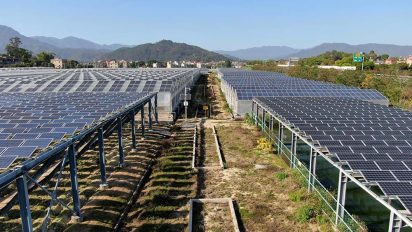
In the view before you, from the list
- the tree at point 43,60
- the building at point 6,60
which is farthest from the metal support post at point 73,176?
the tree at point 43,60

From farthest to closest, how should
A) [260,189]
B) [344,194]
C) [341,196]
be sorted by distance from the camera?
[260,189] < [341,196] < [344,194]

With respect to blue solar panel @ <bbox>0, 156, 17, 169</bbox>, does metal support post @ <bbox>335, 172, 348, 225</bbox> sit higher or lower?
lower

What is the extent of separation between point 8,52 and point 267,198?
182741 millimetres

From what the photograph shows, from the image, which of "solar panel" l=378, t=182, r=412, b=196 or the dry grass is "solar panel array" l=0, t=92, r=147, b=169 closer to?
the dry grass

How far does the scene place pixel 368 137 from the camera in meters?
17.3

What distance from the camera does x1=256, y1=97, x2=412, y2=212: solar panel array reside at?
11.8 m

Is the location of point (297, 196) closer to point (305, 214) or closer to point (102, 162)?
point (305, 214)

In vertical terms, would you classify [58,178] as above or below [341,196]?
above

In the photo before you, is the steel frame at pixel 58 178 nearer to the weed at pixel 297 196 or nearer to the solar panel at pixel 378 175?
the weed at pixel 297 196

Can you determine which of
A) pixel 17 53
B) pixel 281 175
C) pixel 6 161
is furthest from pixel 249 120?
pixel 17 53

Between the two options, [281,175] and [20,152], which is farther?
[281,175]

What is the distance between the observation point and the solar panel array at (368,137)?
11836 millimetres

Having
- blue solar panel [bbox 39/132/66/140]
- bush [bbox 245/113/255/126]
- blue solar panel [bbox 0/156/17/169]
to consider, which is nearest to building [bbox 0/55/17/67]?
bush [bbox 245/113/255/126]

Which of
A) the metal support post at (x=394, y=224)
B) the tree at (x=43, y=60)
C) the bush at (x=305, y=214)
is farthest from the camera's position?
the tree at (x=43, y=60)
